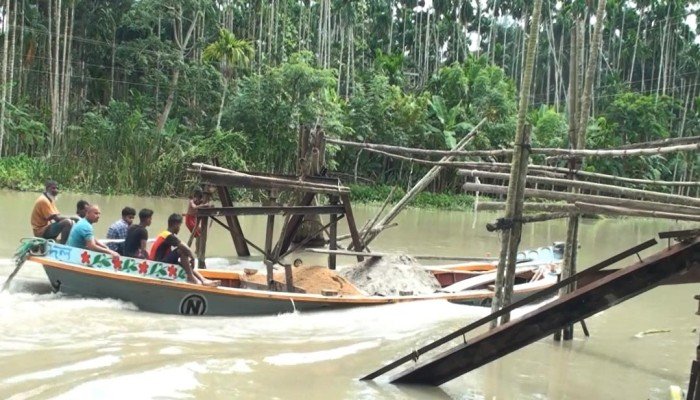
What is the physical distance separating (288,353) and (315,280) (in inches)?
85.6

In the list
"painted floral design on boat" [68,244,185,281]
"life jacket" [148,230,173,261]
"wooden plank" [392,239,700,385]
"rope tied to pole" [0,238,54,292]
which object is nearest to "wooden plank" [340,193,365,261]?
"life jacket" [148,230,173,261]

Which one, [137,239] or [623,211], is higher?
[623,211]

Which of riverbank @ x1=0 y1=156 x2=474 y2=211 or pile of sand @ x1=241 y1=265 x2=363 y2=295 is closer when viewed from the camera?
pile of sand @ x1=241 y1=265 x2=363 y2=295

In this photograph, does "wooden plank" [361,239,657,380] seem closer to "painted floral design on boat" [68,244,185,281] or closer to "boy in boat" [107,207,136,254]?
"painted floral design on boat" [68,244,185,281]

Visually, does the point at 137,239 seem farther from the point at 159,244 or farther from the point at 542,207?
the point at 542,207

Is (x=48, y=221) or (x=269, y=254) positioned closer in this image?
(x=48, y=221)

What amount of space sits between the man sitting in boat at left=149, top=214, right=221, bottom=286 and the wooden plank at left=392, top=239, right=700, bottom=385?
3288 mm

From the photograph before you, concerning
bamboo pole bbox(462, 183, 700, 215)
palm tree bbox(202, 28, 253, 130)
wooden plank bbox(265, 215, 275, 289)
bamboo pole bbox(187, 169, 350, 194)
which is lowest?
wooden plank bbox(265, 215, 275, 289)

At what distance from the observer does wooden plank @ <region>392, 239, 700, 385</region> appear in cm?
454

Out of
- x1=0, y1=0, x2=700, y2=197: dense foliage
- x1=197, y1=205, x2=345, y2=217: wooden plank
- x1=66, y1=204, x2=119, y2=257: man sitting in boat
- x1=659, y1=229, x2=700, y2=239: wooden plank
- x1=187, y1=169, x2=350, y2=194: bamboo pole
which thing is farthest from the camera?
x1=0, y1=0, x2=700, y2=197: dense foliage

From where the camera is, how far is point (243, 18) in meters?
35.2

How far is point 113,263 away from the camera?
24.3 ft

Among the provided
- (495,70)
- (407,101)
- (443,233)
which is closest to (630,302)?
(443,233)

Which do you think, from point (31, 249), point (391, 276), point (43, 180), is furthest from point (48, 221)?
point (43, 180)
